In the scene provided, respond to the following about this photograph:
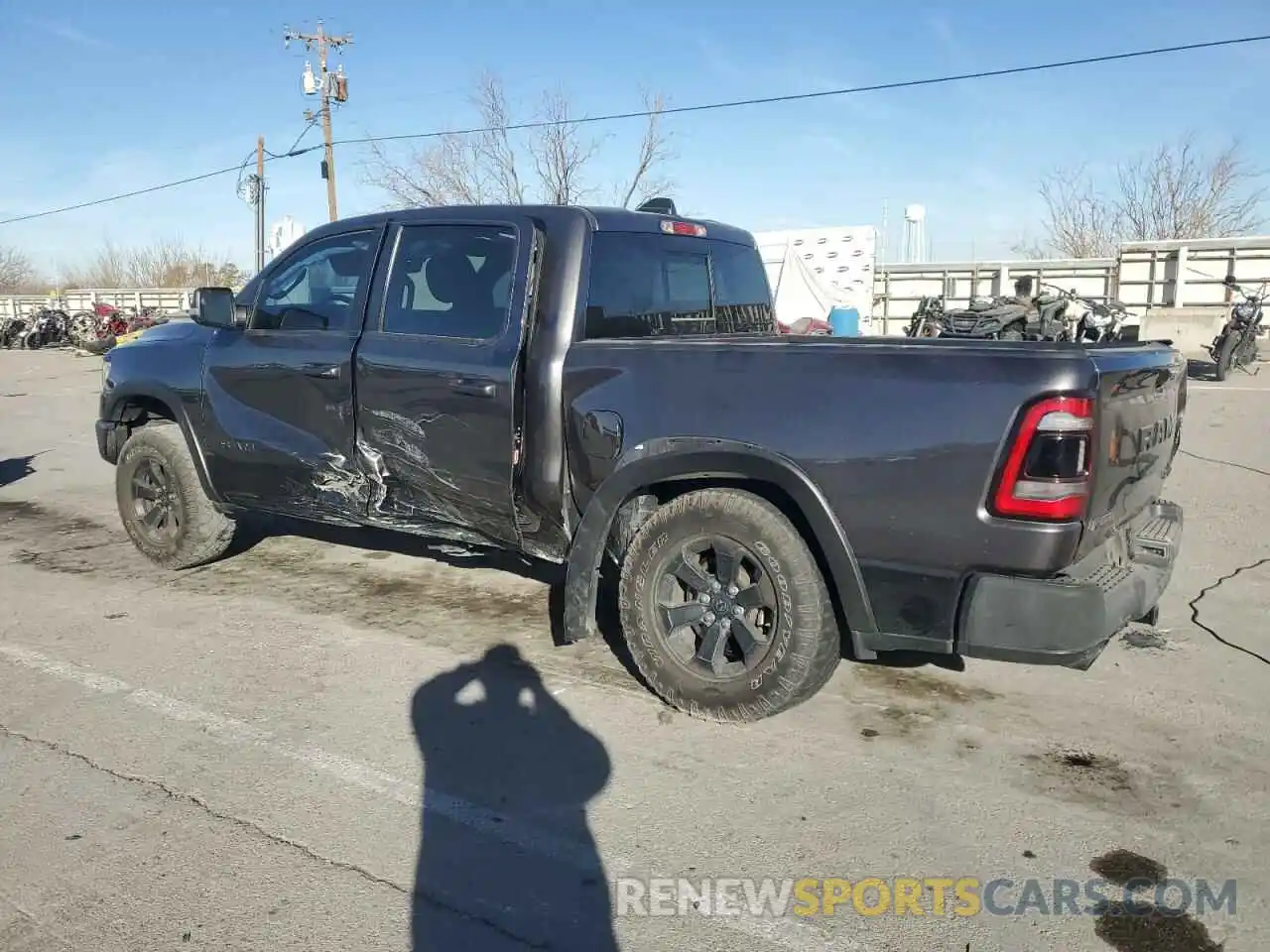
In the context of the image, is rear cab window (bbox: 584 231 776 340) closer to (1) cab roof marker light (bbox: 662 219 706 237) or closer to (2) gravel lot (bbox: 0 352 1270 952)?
(1) cab roof marker light (bbox: 662 219 706 237)

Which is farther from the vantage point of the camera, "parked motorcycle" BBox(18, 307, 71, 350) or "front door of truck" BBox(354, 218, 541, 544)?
"parked motorcycle" BBox(18, 307, 71, 350)

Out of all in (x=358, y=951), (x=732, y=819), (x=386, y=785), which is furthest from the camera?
(x=386, y=785)

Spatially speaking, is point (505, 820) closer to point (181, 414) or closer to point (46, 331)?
point (181, 414)

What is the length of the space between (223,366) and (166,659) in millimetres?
1613

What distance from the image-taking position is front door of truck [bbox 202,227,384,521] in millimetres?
4688

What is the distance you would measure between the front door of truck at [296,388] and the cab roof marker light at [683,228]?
4.47 feet

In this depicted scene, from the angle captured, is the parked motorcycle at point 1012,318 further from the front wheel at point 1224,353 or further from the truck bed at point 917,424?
the truck bed at point 917,424

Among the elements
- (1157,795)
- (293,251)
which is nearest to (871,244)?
(293,251)

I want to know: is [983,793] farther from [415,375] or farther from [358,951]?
[415,375]

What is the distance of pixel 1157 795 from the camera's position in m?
3.16

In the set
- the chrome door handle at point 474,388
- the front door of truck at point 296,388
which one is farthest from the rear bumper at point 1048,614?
the front door of truck at point 296,388

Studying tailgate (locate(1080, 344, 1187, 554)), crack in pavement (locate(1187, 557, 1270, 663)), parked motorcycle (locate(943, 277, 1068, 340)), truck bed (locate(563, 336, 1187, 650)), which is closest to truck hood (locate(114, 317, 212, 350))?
truck bed (locate(563, 336, 1187, 650))

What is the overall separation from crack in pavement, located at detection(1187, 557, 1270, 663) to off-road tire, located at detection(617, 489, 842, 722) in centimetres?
214

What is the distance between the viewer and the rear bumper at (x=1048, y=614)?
2.97m
